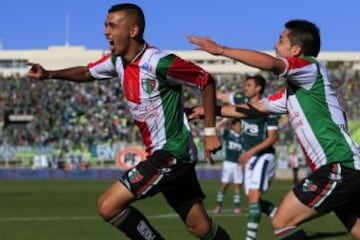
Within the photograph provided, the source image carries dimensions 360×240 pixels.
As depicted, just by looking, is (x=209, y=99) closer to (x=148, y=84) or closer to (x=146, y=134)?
(x=148, y=84)

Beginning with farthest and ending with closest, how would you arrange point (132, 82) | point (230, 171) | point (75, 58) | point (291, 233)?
1. point (75, 58)
2. point (230, 171)
3. point (132, 82)
4. point (291, 233)

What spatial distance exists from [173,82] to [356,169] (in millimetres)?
1942

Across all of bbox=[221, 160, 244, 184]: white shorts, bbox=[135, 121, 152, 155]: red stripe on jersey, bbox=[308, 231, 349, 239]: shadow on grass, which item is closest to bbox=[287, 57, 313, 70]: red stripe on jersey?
bbox=[135, 121, 152, 155]: red stripe on jersey

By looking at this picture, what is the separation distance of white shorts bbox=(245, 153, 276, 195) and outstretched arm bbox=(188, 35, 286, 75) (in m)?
6.94

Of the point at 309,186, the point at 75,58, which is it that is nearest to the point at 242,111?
the point at 309,186

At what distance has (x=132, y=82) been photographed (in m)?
8.52

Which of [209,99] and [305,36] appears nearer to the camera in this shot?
[305,36]

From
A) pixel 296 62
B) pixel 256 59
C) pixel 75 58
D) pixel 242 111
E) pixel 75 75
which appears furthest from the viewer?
pixel 75 58

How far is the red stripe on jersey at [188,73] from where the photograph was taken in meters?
8.30

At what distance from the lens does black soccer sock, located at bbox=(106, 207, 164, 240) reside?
8.33m

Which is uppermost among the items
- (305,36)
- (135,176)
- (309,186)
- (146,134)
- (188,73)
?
(305,36)

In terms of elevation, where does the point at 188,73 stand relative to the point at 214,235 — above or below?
above

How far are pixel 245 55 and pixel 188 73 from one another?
1196 millimetres

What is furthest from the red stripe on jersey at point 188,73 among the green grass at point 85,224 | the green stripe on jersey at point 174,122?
the green grass at point 85,224
